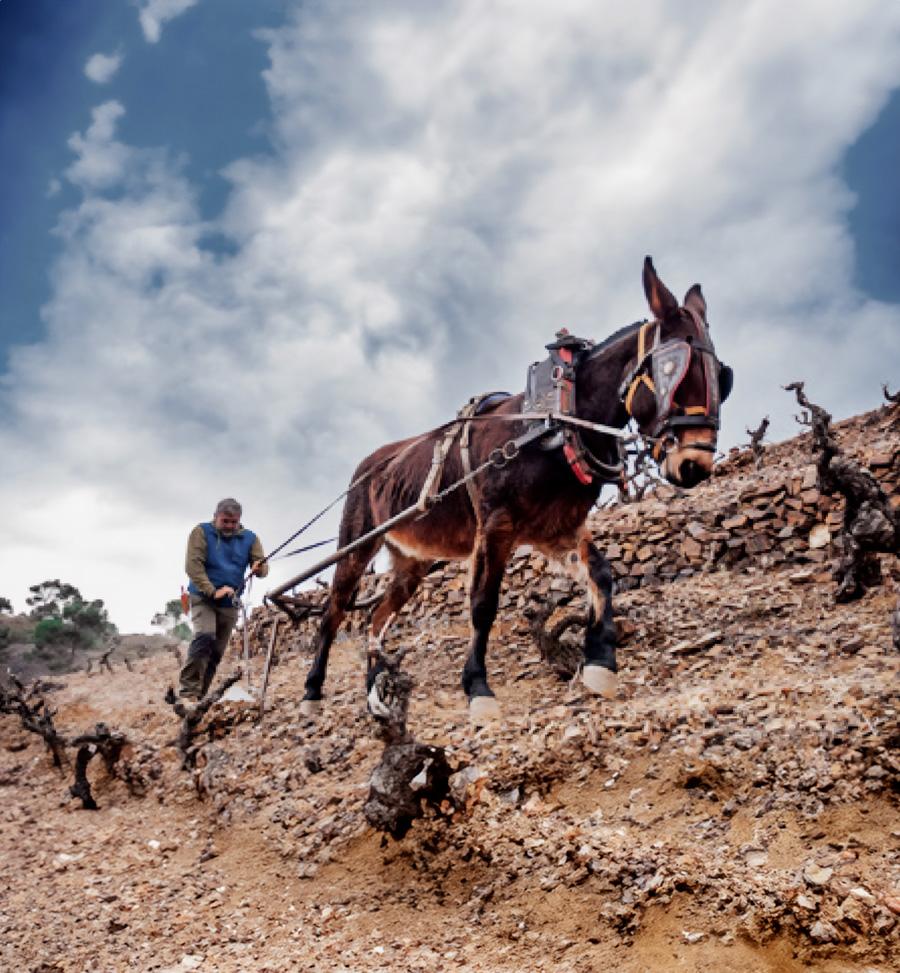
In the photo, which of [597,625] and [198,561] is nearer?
[597,625]

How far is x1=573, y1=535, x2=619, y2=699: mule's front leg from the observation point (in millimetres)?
5371

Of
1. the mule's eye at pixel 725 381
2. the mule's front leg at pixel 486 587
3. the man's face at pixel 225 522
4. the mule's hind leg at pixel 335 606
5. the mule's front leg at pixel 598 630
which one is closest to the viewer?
the mule's eye at pixel 725 381

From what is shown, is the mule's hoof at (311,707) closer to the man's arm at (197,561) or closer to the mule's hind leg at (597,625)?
the man's arm at (197,561)

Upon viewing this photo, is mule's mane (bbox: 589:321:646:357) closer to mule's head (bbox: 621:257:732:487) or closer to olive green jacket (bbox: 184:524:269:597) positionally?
mule's head (bbox: 621:257:732:487)

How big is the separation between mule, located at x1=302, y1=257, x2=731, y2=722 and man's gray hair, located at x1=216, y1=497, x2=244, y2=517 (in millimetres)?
3069

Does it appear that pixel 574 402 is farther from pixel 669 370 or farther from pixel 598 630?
pixel 598 630

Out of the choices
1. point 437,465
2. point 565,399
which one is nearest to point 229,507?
point 437,465

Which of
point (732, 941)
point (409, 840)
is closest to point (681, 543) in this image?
point (409, 840)

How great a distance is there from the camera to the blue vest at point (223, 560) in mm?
8609

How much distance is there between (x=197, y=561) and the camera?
8469mm

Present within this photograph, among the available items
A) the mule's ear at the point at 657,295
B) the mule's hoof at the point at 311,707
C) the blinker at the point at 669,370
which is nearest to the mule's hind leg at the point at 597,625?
the blinker at the point at 669,370

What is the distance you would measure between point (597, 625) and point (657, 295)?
2.51m

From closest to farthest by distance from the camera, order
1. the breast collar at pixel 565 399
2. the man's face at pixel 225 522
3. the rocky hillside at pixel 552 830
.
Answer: the rocky hillside at pixel 552 830, the breast collar at pixel 565 399, the man's face at pixel 225 522

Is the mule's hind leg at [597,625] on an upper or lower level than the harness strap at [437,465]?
lower
